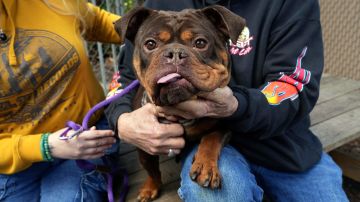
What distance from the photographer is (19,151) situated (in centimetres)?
232

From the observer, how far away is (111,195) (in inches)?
101

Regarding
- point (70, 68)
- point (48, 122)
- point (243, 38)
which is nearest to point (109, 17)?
point (70, 68)

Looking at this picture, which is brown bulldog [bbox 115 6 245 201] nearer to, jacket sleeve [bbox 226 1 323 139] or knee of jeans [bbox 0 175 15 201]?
jacket sleeve [bbox 226 1 323 139]

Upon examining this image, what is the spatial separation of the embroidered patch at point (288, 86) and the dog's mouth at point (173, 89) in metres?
0.50

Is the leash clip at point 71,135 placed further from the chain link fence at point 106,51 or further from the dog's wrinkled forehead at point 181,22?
the chain link fence at point 106,51

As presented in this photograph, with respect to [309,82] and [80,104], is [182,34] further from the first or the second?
[80,104]

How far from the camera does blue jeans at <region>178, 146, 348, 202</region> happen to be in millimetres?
2057

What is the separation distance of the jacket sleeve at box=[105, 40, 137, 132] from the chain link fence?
171cm

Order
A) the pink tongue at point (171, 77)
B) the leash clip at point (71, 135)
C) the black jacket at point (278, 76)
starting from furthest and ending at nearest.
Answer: the leash clip at point (71, 135)
the black jacket at point (278, 76)
the pink tongue at point (171, 77)

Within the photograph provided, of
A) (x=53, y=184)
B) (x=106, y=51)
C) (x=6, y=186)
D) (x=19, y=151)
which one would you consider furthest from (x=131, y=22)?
(x=106, y=51)

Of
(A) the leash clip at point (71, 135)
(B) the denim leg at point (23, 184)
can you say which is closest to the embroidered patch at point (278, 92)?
(A) the leash clip at point (71, 135)

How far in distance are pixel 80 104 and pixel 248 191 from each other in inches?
45.1

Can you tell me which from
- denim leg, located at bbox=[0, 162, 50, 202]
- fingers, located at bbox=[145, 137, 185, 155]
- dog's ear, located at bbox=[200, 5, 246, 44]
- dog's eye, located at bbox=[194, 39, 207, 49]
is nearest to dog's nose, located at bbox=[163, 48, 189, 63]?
dog's eye, located at bbox=[194, 39, 207, 49]

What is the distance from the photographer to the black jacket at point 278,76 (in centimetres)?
215
